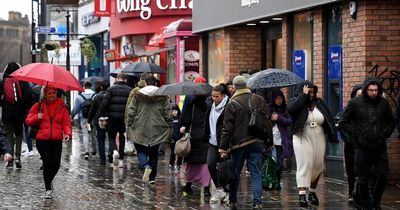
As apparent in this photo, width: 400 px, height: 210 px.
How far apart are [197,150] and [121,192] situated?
4.55ft

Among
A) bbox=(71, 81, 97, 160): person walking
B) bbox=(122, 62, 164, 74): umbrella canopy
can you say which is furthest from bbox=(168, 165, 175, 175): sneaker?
bbox=(122, 62, 164, 74): umbrella canopy

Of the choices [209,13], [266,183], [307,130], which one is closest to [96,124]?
[209,13]

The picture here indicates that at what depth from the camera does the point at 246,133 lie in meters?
14.3

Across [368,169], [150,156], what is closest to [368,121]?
[368,169]

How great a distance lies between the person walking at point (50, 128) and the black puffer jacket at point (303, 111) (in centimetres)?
343

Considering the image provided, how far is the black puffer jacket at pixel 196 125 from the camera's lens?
16484mm

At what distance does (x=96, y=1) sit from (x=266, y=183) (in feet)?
87.7

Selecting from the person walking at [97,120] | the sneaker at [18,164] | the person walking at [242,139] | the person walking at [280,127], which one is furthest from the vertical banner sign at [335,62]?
the sneaker at [18,164]

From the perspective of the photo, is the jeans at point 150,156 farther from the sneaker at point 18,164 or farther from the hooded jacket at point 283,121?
the sneaker at point 18,164

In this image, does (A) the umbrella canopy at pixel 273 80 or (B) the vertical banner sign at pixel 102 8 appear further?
(B) the vertical banner sign at pixel 102 8

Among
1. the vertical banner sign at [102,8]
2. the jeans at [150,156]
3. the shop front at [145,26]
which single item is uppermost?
the vertical banner sign at [102,8]

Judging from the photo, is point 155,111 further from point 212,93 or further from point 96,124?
point 96,124

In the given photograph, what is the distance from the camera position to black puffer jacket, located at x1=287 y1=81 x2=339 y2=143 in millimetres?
14539

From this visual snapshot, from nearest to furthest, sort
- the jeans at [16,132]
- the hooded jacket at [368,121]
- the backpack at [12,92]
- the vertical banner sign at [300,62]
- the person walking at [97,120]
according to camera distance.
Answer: the hooded jacket at [368,121]
the vertical banner sign at [300,62]
the backpack at [12,92]
the jeans at [16,132]
the person walking at [97,120]
